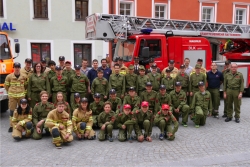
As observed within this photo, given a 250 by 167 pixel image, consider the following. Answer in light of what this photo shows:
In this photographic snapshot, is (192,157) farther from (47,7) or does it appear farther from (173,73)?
(47,7)

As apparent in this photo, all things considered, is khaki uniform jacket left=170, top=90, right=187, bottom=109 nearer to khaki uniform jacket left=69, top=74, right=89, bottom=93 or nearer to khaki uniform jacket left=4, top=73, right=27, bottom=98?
khaki uniform jacket left=69, top=74, right=89, bottom=93

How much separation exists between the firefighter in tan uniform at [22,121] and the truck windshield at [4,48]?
2608mm

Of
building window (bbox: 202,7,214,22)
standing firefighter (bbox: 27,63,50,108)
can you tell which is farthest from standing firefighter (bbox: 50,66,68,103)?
building window (bbox: 202,7,214,22)

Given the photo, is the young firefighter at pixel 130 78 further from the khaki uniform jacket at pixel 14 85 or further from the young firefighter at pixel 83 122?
the khaki uniform jacket at pixel 14 85

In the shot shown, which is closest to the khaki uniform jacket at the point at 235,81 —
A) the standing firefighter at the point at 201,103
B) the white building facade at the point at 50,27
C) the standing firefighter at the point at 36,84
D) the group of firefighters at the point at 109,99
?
the group of firefighters at the point at 109,99

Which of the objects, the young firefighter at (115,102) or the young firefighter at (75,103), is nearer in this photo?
the young firefighter at (75,103)

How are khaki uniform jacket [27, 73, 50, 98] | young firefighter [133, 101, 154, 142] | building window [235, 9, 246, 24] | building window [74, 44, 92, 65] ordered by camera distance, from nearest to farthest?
young firefighter [133, 101, 154, 142]
khaki uniform jacket [27, 73, 50, 98]
building window [74, 44, 92, 65]
building window [235, 9, 246, 24]

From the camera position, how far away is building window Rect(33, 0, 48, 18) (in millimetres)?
15039

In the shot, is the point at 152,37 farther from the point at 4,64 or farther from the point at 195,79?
the point at 4,64

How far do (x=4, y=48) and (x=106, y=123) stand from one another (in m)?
4.43

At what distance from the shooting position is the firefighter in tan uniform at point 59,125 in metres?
5.62

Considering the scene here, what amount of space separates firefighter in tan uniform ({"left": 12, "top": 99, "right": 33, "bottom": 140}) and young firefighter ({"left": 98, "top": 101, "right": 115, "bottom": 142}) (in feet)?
5.31

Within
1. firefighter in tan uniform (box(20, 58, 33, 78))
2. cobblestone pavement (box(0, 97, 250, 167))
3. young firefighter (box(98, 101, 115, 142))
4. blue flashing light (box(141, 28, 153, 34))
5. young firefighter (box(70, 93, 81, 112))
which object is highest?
blue flashing light (box(141, 28, 153, 34))

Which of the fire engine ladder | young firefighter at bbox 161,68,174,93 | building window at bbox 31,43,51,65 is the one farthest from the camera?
building window at bbox 31,43,51,65
